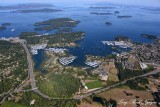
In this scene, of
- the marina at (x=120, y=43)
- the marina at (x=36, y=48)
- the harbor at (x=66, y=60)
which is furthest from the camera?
the marina at (x=120, y=43)

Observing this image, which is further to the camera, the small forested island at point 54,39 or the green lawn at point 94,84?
the small forested island at point 54,39

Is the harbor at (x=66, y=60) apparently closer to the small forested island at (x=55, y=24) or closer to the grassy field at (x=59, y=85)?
the grassy field at (x=59, y=85)

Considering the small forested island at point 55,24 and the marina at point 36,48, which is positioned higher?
the small forested island at point 55,24

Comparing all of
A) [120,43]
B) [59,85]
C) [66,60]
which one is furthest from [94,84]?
[120,43]

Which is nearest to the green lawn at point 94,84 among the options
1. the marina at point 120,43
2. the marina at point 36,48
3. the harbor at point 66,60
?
the harbor at point 66,60

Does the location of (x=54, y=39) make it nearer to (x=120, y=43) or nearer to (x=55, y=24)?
(x=120, y=43)

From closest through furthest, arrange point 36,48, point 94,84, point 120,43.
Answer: point 94,84 → point 36,48 → point 120,43

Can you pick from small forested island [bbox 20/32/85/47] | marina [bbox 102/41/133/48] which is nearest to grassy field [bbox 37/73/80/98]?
small forested island [bbox 20/32/85/47]

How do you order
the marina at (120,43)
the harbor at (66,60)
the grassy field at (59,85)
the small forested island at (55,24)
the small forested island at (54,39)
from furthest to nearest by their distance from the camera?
the small forested island at (55,24), the small forested island at (54,39), the marina at (120,43), the harbor at (66,60), the grassy field at (59,85)
